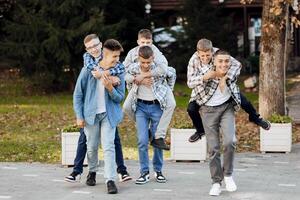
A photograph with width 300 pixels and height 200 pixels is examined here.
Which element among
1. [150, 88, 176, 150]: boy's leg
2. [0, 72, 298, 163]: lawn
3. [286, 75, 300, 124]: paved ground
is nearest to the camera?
[150, 88, 176, 150]: boy's leg

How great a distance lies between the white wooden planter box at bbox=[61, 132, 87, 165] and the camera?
911 centimetres

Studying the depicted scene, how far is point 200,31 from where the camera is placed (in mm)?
25938

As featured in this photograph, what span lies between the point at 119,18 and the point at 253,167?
1633cm

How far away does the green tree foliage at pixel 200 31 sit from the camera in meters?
26.0

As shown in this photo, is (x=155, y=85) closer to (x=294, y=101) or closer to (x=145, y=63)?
(x=145, y=63)

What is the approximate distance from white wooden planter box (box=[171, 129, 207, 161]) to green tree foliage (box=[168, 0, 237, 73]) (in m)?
16.2

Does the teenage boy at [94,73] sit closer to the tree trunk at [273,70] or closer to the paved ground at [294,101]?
the tree trunk at [273,70]

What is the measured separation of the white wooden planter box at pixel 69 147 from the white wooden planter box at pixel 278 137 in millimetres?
2938

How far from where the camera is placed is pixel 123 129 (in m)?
13.9

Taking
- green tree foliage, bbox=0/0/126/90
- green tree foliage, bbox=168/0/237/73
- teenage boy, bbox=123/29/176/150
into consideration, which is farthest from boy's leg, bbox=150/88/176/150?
green tree foliage, bbox=168/0/237/73

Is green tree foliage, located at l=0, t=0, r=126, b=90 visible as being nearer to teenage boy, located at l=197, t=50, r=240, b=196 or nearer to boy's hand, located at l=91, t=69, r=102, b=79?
boy's hand, located at l=91, t=69, r=102, b=79

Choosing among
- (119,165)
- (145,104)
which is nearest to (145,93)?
(145,104)

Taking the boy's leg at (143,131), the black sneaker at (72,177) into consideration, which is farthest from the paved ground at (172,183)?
the boy's leg at (143,131)

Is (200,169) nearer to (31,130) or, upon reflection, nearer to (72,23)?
(31,130)
